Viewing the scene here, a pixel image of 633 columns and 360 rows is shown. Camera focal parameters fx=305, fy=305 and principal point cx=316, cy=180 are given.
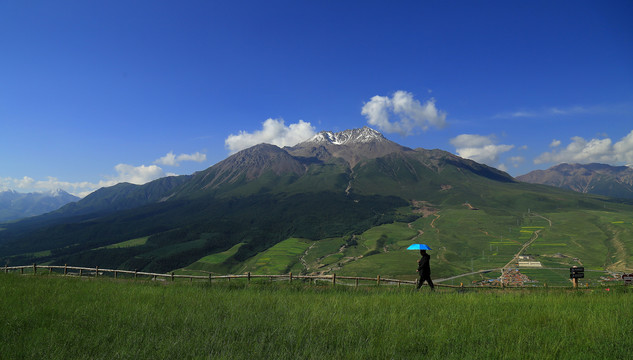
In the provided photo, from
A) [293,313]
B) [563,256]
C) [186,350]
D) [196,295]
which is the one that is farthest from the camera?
[563,256]

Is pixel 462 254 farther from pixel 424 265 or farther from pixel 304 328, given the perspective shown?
pixel 304 328

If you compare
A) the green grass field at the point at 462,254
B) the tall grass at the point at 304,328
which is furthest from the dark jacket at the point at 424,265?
the green grass field at the point at 462,254

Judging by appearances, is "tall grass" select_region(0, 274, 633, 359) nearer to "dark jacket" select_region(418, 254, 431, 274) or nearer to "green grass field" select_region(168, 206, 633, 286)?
"dark jacket" select_region(418, 254, 431, 274)

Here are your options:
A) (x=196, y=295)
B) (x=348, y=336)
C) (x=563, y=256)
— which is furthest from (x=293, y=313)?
(x=563, y=256)

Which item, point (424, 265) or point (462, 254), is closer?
point (424, 265)

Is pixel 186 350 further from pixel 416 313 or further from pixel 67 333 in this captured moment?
pixel 416 313

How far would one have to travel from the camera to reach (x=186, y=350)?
22.7 ft

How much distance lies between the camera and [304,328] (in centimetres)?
852

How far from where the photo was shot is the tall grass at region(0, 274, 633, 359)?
6969mm

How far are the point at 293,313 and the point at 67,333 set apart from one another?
609cm

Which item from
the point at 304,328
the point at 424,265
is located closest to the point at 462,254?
the point at 424,265

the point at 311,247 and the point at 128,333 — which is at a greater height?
the point at 128,333

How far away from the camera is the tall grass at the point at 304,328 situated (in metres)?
6.97

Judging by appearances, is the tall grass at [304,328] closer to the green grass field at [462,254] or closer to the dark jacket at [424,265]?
the dark jacket at [424,265]
